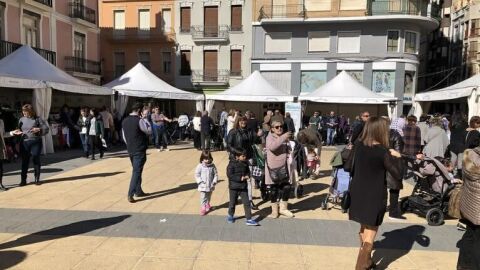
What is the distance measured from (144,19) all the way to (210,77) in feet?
23.0

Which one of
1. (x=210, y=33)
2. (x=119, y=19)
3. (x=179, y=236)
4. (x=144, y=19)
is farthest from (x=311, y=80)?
(x=179, y=236)

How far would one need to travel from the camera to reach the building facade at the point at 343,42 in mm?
26281

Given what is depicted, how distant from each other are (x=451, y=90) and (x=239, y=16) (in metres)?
17.7

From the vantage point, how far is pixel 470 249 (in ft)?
12.7

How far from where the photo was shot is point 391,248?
5105 millimetres

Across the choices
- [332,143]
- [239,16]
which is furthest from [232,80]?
[332,143]

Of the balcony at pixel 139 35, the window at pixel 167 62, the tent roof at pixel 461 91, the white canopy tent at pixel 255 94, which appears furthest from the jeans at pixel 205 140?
the balcony at pixel 139 35

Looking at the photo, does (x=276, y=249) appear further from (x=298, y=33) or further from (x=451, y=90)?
(x=298, y=33)

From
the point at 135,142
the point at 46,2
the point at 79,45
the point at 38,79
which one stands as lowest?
the point at 135,142

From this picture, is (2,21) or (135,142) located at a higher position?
(2,21)

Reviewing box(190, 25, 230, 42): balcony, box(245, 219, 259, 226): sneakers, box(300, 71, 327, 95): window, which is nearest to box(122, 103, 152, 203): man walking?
box(245, 219, 259, 226): sneakers

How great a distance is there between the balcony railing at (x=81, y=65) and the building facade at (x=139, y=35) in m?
6.39

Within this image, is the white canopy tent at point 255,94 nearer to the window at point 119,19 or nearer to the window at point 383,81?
the window at point 383,81

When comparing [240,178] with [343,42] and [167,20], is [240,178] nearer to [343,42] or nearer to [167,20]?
[343,42]
